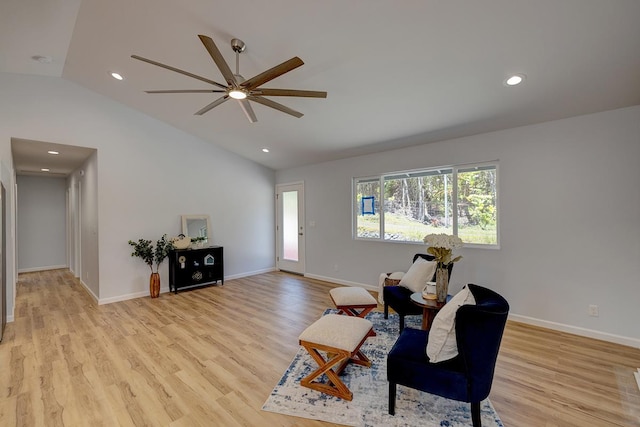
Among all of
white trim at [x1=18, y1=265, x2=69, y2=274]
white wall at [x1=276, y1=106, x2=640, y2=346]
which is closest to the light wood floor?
white wall at [x1=276, y1=106, x2=640, y2=346]

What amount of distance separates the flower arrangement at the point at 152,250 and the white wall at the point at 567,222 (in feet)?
16.0

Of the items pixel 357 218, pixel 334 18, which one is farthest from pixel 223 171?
pixel 334 18

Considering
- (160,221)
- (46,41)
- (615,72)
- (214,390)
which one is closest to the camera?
(214,390)

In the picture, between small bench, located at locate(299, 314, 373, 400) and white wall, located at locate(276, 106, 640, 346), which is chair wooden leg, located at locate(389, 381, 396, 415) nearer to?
small bench, located at locate(299, 314, 373, 400)

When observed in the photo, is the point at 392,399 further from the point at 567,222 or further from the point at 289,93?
the point at 567,222

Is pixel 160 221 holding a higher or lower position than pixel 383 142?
lower

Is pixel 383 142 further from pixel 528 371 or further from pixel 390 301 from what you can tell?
pixel 528 371

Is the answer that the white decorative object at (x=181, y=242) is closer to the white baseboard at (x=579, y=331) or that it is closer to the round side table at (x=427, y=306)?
the round side table at (x=427, y=306)

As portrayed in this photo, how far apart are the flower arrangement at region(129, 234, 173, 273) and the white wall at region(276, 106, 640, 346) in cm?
488

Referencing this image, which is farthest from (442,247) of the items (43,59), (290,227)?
(43,59)

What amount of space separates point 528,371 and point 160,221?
18.5 ft

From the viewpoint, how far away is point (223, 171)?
5902 mm

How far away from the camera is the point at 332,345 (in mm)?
2059

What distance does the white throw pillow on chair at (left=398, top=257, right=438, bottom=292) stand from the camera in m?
3.25
